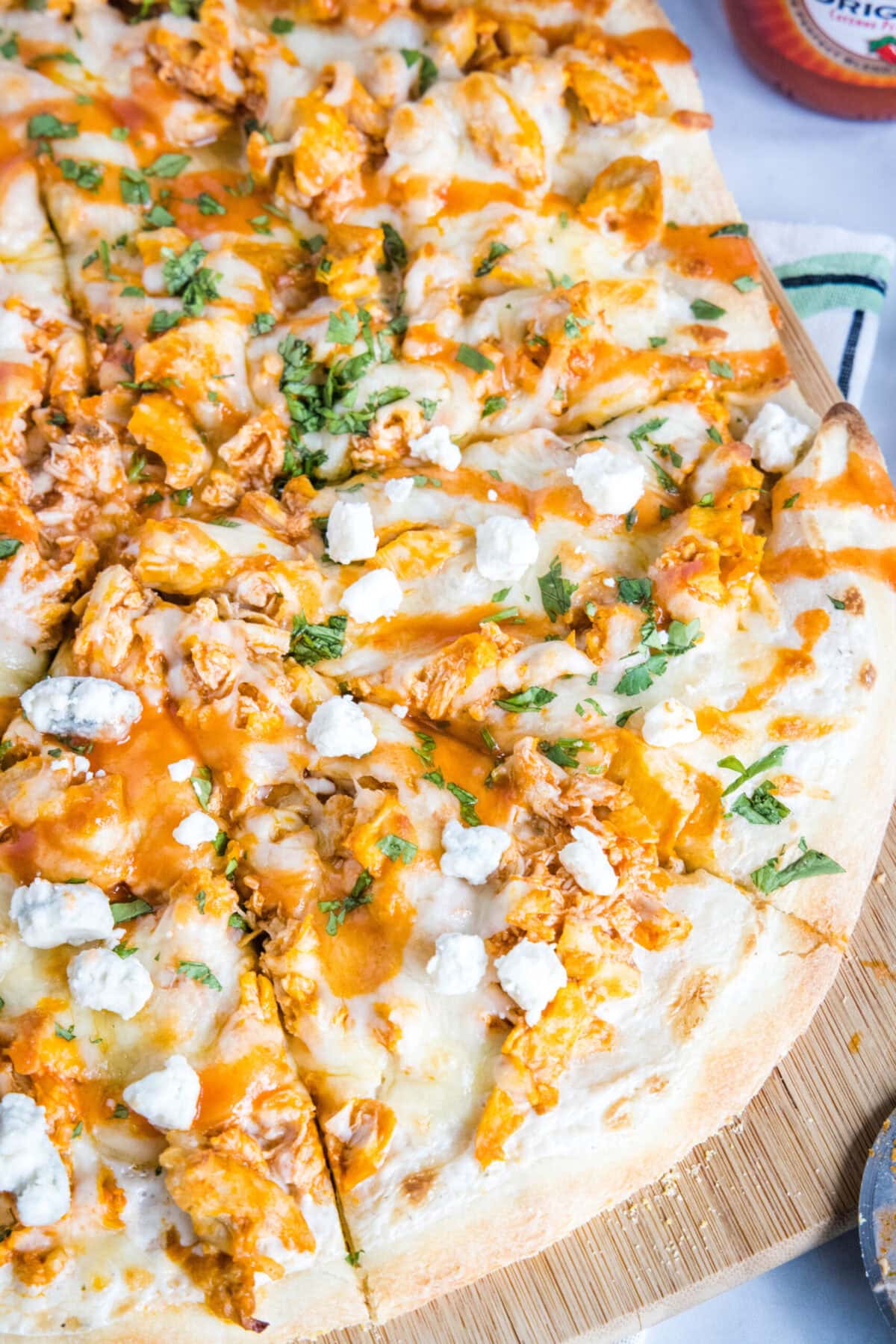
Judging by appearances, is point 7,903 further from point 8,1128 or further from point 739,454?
point 739,454

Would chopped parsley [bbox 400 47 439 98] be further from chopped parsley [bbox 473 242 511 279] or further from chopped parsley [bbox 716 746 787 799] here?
chopped parsley [bbox 716 746 787 799]

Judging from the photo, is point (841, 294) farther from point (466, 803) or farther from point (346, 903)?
point (346, 903)

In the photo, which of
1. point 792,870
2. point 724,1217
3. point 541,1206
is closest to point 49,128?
point 792,870

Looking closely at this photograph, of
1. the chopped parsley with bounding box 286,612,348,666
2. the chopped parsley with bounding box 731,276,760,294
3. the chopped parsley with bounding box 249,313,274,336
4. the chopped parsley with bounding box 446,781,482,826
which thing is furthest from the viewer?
the chopped parsley with bounding box 731,276,760,294

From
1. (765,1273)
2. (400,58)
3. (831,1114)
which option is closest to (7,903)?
(831,1114)

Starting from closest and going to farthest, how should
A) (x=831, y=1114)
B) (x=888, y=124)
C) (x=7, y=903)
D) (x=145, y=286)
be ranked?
(x=7, y=903)
(x=831, y=1114)
(x=145, y=286)
(x=888, y=124)

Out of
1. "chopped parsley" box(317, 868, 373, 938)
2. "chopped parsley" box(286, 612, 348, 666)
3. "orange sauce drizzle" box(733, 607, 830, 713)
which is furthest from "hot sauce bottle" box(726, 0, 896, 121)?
"chopped parsley" box(317, 868, 373, 938)
